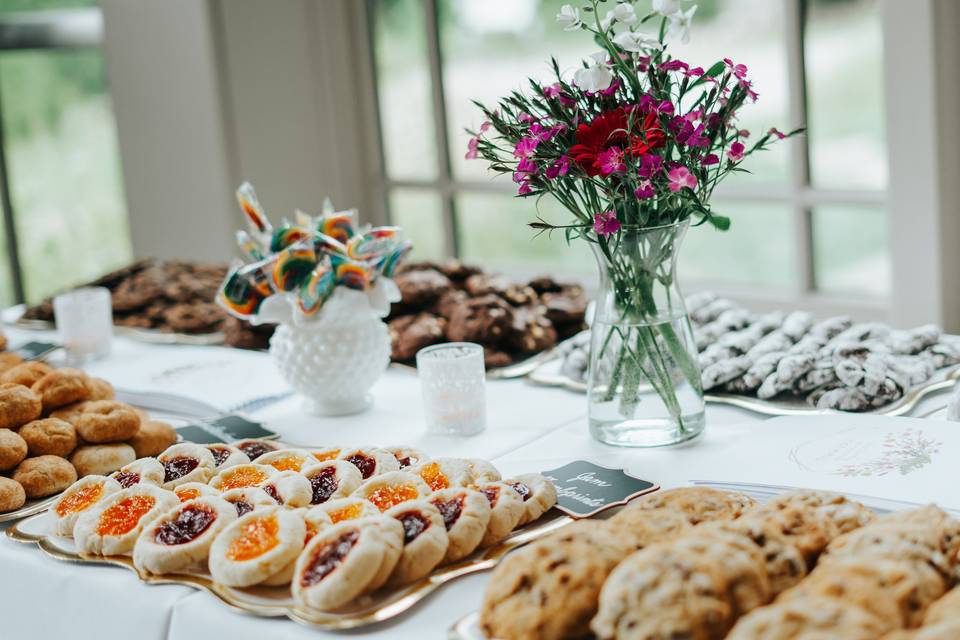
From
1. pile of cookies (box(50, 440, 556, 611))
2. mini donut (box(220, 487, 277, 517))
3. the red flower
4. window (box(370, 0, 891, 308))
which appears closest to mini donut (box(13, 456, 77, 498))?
pile of cookies (box(50, 440, 556, 611))

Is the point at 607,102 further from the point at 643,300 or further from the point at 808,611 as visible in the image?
the point at 808,611

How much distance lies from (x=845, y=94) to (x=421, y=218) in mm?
1841

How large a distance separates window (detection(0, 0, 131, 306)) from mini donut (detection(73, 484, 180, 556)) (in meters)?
3.39

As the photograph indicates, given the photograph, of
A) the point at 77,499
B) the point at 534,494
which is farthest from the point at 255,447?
the point at 534,494

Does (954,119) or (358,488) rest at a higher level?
(954,119)

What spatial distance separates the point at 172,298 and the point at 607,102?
157 cm

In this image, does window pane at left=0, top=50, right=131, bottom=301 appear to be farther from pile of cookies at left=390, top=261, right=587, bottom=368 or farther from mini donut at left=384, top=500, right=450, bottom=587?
mini donut at left=384, top=500, right=450, bottom=587

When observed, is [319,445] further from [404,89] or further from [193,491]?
[404,89]

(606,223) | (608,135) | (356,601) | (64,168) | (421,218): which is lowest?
(356,601)

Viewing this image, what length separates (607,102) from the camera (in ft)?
4.80

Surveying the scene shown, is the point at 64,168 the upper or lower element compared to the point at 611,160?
upper

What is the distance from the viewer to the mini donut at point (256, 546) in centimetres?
118

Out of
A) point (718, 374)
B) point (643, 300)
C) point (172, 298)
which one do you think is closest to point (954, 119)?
point (718, 374)

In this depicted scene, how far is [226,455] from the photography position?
5.14 feet
